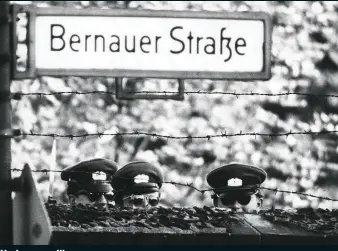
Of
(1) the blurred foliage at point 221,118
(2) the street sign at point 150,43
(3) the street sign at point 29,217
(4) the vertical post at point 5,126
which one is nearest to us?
(3) the street sign at point 29,217

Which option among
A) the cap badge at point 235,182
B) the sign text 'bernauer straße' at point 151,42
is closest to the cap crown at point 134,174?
the cap badge at point 235,182

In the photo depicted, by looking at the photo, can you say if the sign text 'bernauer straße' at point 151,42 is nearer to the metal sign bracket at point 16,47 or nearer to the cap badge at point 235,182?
the metal sign bracket at point 16,47

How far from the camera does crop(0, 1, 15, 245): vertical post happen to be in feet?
16.0

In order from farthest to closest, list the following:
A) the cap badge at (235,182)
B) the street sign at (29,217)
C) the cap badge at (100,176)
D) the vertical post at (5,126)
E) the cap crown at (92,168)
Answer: the cap badge at (100,176) → the cap crown at (92,168) → the cap badge at (235,182) → the vertical post at (5,126) → the street sign at (29,217)

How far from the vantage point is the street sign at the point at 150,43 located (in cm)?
514

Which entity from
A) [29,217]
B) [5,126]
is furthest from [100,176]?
[29,217]

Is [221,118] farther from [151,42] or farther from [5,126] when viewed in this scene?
[5,126]

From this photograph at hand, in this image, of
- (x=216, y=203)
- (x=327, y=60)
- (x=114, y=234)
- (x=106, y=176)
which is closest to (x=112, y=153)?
(x=327, y=60)

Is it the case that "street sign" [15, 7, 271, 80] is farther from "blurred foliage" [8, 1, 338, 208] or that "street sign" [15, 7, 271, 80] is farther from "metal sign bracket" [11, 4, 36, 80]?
"blurred foliage" [8, 1, 338, 208]

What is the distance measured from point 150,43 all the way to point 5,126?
2.98 feet

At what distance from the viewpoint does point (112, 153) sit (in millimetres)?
17469

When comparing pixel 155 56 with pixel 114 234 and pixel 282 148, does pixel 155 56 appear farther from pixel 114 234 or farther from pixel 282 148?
pixel 282 148

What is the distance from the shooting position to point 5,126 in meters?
4.91

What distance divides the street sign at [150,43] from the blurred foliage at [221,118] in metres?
12.1
